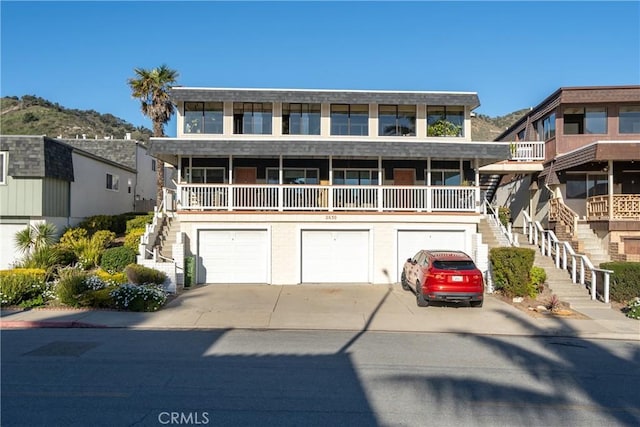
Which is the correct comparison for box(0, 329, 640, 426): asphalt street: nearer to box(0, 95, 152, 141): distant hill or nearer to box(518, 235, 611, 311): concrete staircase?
box(518, 235, 611, 311): concrete staircase

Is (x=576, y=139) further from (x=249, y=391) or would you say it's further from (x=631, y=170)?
(x=249, y=391)

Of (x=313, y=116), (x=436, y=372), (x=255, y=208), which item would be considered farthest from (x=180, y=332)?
(x=313, y=116)

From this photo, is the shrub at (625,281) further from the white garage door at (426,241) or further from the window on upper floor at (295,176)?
the window on upper floor at (295,176)

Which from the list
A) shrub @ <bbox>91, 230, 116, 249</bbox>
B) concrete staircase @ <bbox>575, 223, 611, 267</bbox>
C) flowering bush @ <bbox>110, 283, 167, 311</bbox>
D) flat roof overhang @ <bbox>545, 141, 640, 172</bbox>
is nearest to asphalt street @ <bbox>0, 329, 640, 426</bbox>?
flowering bush @ <bbox>110, 283, 167, 311</bbox>

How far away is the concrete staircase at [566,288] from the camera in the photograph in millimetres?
13763

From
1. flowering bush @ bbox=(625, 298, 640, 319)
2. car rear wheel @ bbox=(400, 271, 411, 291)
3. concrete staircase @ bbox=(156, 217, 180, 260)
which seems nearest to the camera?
flowering bush @ bbox=(625, 298, 640, 319)

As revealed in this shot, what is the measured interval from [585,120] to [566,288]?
10.3 m

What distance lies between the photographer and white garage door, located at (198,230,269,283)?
1748 cm

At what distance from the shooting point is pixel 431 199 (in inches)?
720

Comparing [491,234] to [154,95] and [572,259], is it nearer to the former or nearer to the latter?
[572,259]

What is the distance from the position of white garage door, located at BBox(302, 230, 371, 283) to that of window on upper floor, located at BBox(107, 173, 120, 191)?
42.6 ft

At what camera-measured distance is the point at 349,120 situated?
20.6m

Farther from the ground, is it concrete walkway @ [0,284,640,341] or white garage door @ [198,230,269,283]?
white garage door @ [198,230,269,283]

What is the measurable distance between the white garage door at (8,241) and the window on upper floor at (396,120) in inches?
612
